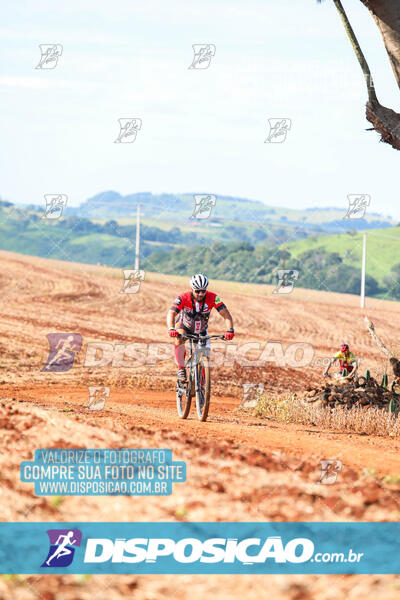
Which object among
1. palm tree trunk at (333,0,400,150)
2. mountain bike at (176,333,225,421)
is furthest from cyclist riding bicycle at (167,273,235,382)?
palm tree trunk at (333,0,400,150)

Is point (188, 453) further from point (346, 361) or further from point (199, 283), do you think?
point (346, 361)

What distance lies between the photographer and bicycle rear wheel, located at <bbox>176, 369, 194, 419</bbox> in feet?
39.8

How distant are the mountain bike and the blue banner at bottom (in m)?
5.60

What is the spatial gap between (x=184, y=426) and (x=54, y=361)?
36.6 feet

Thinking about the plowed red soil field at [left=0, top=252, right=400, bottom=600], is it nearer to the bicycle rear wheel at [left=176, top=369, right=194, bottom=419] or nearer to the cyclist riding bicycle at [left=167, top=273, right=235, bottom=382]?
the bicycle rear wheel at [left=176, top=369, right=194, bottom=419]

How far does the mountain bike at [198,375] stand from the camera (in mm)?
11742

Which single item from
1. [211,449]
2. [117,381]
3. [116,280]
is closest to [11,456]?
[211,449]

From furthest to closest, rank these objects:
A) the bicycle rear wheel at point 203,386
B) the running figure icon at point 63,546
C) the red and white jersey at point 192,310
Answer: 1. the red and white jersey at point 192,310
2. the bicycle rear wheel at point 203,386
3. the running figure icon at point 63,546

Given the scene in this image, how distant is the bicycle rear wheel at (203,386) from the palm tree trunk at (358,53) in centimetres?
475

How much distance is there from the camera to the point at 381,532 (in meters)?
6.16

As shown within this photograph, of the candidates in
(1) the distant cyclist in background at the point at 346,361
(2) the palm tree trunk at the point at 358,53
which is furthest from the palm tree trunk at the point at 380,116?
(1) the distant cyclist in background at the point at 346,361

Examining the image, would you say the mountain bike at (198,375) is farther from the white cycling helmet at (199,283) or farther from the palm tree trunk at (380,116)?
the palm tree trunk at (380,116)

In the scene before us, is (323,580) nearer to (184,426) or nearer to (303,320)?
(184,426)

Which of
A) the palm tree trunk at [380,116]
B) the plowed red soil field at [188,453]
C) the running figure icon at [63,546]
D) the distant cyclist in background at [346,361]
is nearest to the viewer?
the plowed red soil field at [188,453]
